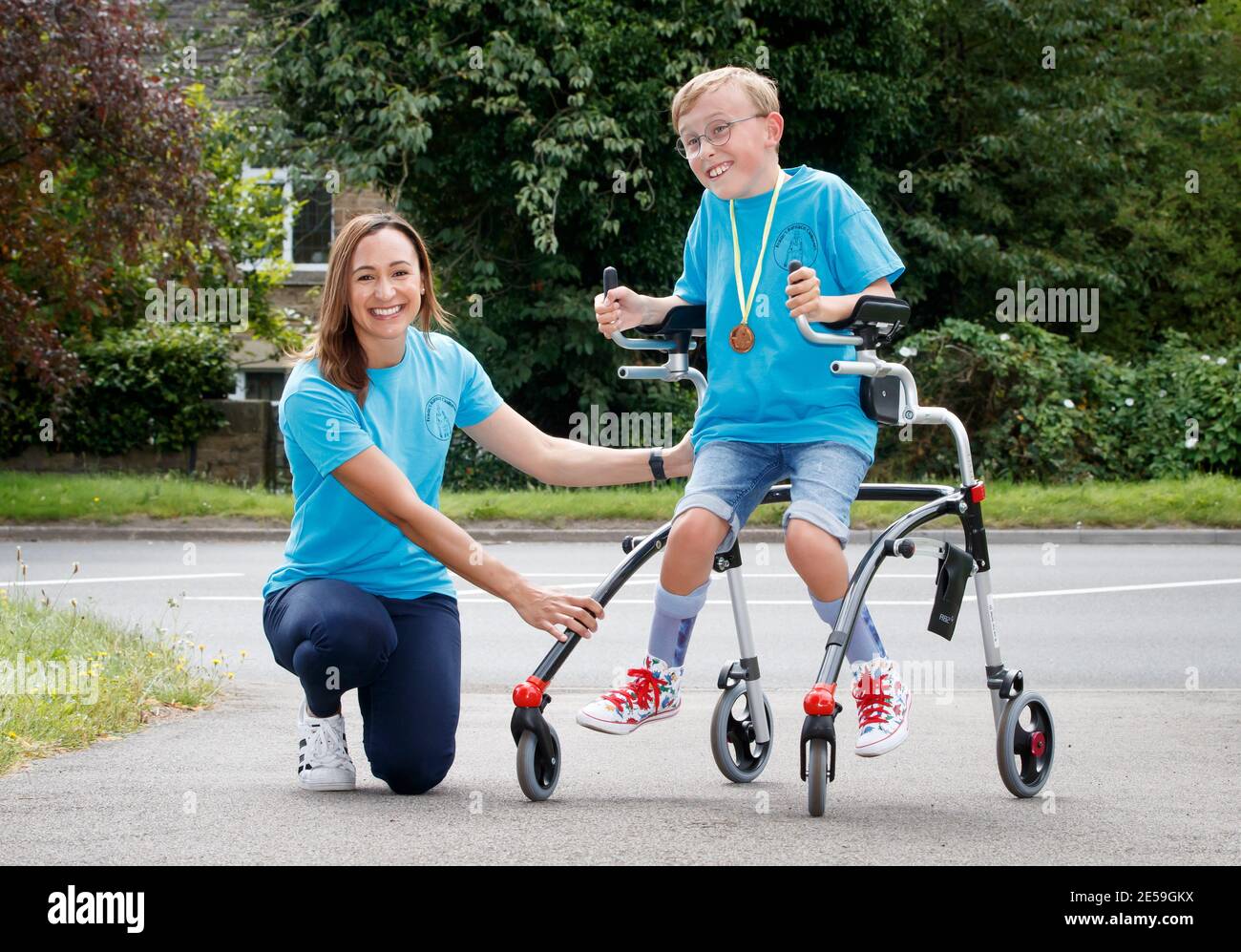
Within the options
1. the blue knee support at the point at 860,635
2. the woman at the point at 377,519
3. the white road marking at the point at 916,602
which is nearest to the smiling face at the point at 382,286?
the woman at the point at 377,519

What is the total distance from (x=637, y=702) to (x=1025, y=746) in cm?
108

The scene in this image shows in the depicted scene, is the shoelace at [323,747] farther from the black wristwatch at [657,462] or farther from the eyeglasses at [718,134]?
the eyeglasses at [718,134]

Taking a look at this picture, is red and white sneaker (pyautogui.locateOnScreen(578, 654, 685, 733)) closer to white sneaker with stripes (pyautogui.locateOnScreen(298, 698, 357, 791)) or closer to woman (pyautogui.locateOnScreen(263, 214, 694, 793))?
woman (pyautogui.locateOnScreen(263, 214, 694, 793))

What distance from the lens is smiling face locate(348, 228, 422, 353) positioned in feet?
14.7

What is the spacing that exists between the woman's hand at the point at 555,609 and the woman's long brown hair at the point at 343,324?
80 centimetres

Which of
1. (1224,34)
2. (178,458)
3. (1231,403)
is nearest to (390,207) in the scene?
(178,458)

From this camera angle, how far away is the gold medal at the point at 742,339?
4340 millimetres

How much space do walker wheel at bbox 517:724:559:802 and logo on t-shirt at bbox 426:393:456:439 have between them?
91 cm

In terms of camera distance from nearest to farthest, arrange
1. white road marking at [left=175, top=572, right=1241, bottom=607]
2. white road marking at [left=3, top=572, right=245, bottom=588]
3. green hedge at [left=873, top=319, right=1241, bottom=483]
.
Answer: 1. white road marking at [left=175, top=572, right=1241, bottom=607]
2. white road marking at [left=3, top=572, right=245, bottom=588]
3. green hedge at [left=873, top=319, right=1241, bottom=483]

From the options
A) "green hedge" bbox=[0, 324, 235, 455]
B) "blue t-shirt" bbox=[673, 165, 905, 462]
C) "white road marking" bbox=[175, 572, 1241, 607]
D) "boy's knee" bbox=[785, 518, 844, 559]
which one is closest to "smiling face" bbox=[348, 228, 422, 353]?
"blue t-shirt" bbox=[673, 165, 905, 462]

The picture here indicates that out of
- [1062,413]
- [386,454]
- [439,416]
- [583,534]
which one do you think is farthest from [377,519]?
[1062,413]

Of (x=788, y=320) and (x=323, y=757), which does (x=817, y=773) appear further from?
(x=323, y=757)

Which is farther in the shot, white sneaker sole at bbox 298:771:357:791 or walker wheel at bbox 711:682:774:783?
walker wheel at bbox 711:682:774:783

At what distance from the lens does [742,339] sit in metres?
4.34
